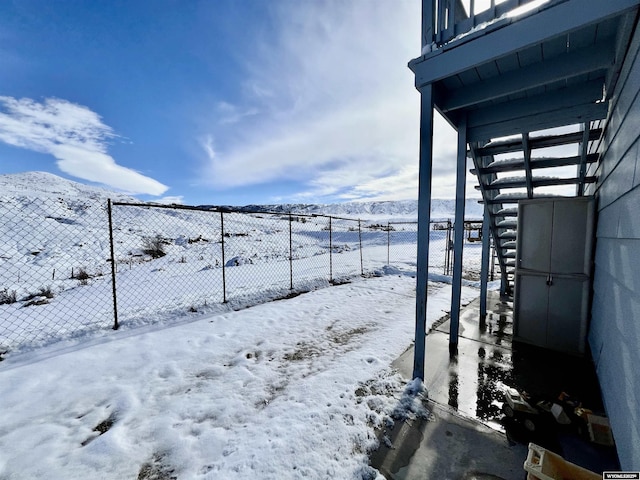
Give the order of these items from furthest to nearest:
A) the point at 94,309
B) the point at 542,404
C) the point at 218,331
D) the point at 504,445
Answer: the point at 94,309, the point at 218,331, the point at 542,404, the point at 504,445

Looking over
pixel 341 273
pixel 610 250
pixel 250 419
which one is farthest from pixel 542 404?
pixel 341 273

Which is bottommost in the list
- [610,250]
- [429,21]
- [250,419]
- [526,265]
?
[250,419]

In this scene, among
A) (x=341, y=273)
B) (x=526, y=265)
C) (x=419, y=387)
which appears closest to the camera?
(x=419, y=387)

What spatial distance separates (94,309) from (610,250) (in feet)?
24.3

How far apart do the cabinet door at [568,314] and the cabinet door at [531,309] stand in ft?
0.20

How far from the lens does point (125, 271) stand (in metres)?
8.59

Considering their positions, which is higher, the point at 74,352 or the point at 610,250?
the point at 610,250

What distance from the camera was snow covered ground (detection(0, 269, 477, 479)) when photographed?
1859mm

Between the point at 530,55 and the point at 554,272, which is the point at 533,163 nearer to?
the point at 554,272

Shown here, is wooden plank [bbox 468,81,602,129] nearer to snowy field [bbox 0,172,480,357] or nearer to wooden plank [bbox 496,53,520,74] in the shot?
wooden plank [bbox 496,53,520,74]

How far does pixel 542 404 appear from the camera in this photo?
2334mm

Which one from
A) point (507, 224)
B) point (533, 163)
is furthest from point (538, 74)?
point (507, 224)

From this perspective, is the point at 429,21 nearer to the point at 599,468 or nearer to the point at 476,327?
the point at 599,468

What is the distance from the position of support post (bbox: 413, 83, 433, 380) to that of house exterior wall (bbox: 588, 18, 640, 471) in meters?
1.22
